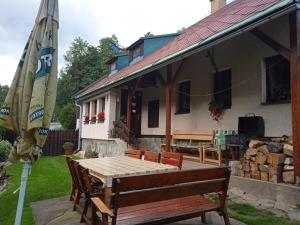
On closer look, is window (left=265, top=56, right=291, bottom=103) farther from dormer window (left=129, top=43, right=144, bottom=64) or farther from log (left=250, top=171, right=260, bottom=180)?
dormer window (left=129, top=43, right=144, bottom=64)

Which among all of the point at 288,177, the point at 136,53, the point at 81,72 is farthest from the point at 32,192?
the point at 81,72

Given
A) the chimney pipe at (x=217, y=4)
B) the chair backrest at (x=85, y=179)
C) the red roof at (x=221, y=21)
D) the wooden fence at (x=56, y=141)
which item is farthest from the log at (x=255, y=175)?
the wooden fence at (x=56, y=141)

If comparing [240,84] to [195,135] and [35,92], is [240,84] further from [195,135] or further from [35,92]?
[35,92]

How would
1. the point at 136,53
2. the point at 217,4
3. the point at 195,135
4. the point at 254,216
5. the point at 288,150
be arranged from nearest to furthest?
1. the point at 254,216
2. the point at 288,150
3. the point at 195,135
4. the point at 217,4
5. the point at 136,53

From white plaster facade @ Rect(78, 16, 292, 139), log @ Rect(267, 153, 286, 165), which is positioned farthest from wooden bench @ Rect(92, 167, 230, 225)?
white plaster facade @ Rect(78, 16, 292, 139)

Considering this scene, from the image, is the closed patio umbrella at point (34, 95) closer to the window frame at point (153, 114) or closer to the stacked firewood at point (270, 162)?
the stacked firewood at point (270, 162)

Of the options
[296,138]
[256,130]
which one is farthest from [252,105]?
[296,138]

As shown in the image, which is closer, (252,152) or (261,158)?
(261,158)

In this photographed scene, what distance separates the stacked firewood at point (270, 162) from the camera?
189 inches

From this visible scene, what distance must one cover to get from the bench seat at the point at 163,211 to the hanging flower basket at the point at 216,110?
528 cm

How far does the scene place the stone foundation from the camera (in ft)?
37.7

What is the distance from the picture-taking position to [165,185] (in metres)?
3.04

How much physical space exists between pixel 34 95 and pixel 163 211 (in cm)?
187

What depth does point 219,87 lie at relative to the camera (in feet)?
29.2
